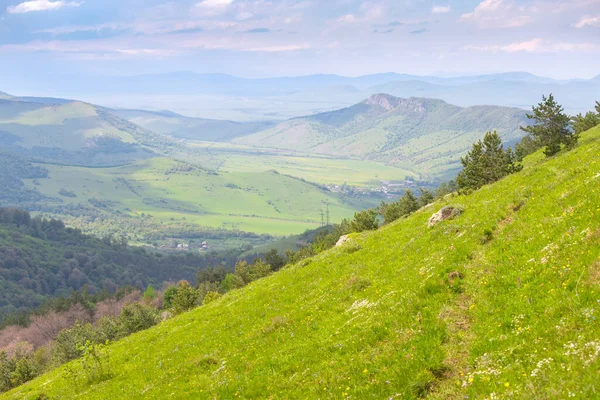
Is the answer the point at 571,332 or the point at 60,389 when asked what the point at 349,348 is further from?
the point at 60,389

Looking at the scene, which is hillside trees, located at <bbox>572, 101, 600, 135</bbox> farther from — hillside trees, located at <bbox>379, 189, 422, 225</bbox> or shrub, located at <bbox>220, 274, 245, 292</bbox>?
shrub, located at <bbox>220, 274, 245, 292</bbox>

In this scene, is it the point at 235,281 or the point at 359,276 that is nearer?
the point at 359,276

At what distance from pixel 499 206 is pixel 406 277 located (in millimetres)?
7676

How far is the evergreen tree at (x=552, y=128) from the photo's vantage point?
55.2 m

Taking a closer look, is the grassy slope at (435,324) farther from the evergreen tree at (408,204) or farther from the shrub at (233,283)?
the shrub at (233,283)

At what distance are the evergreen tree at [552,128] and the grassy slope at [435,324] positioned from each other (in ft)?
92.4

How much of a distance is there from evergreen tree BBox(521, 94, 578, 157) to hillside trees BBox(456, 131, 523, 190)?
579cm

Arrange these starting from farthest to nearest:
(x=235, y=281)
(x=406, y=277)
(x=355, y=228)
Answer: (x=235, y=281) → (x=355, y=228) → (x=406, y=277)

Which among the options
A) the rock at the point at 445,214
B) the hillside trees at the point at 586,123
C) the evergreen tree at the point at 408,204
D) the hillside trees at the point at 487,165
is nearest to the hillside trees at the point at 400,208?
the evergreen tree at the point at 408,204

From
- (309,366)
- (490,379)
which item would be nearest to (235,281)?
(309,366)

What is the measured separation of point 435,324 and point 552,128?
5027 centimetres

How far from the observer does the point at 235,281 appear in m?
108

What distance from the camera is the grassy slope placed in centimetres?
1321

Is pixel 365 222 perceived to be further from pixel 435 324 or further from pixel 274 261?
pixel 435 324
